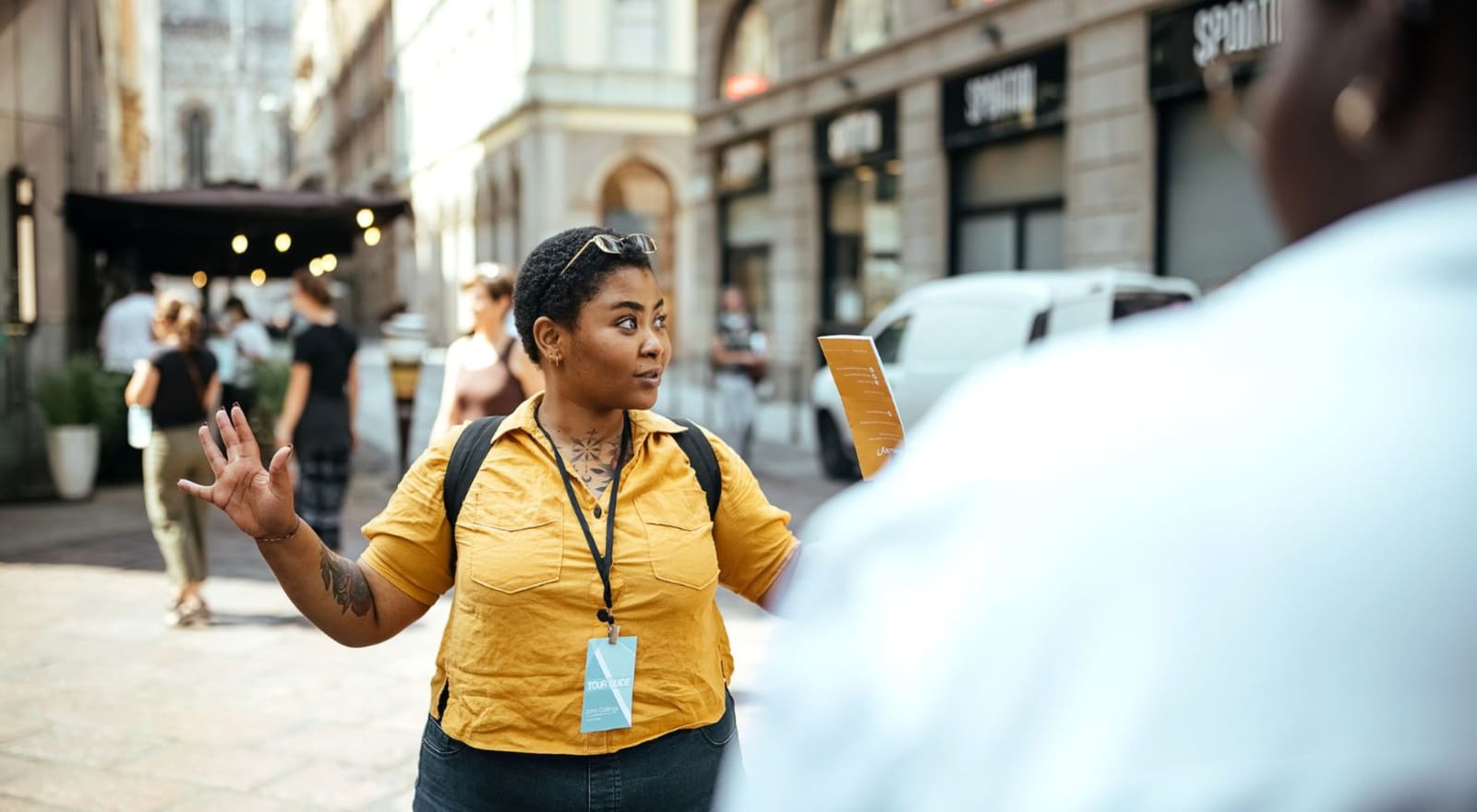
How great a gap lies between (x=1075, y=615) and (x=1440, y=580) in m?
0.15

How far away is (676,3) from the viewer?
35875mm

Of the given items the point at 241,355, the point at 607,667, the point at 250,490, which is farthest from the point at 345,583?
the point at 241,355

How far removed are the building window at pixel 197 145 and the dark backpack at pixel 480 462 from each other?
86.3 meters

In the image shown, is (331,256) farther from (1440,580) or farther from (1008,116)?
(1440,580)

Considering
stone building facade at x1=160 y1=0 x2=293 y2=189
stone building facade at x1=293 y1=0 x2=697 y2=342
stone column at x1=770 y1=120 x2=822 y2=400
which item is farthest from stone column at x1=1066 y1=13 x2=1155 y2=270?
stone building facade at x1=160 y1=0 x2=293 y2=189

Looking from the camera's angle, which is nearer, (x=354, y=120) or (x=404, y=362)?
(x=404, y=362)

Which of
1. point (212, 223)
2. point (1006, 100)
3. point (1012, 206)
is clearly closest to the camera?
→ point (212, 223)

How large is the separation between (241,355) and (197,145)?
7774cm

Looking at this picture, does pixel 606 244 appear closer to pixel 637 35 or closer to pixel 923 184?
pixel 923 184

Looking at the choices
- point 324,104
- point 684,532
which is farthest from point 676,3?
point 324,104

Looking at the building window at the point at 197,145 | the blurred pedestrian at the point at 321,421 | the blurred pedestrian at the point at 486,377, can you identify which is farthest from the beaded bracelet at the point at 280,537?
the building window at the point at 197,145

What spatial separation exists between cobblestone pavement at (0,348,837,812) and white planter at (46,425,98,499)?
3.11m

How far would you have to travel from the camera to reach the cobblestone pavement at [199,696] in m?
5.03

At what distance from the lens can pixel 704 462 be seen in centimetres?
261
